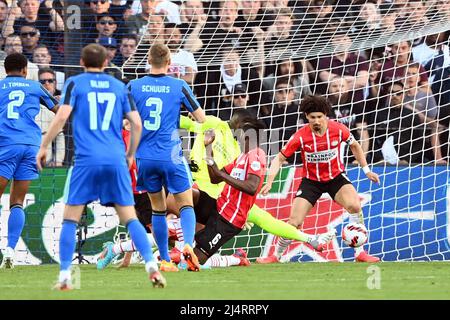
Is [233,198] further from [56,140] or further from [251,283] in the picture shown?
[56,140]

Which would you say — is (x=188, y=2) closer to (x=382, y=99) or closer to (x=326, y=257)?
(x=382, y=99)

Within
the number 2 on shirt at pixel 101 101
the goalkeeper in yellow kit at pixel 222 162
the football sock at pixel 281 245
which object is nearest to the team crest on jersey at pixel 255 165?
A: the goalkeeper in yellow kit at pixel 222 162

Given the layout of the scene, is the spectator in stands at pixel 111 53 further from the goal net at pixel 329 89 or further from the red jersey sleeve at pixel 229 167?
the red jersey sleeve at pixel 229 167

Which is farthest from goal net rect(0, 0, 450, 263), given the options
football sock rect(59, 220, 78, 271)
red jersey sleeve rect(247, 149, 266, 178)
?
football sock rect(59, 220, 78, 271)

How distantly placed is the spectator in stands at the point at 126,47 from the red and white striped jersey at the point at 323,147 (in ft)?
9.30

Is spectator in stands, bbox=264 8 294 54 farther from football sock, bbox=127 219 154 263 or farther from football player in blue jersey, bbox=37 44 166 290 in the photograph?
football sock, bbox=127 219 154 263

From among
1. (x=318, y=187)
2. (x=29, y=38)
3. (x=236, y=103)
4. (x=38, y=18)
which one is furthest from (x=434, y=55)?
(x=29, y=38)

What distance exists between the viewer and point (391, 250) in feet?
47.3

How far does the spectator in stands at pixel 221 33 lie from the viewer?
14.3 m

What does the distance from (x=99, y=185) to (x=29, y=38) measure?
670 cm

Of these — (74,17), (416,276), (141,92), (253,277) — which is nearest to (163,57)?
(141,92)

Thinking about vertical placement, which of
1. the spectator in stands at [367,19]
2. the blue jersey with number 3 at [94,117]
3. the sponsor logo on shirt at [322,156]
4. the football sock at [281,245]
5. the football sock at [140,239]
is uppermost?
the blue jersey with number 3 at [94,117]

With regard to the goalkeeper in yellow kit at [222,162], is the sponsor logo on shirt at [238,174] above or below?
above

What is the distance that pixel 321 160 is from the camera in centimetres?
1293
